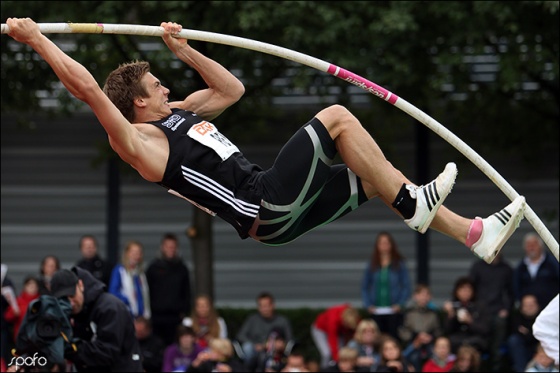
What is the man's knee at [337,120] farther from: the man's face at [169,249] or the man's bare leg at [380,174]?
the man's face at [169,249]

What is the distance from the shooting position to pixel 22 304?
1316 centimetres

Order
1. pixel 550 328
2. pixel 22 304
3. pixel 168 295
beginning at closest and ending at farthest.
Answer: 1. pixel 550 328
2. pixel 22 304
3. pixel 168 295

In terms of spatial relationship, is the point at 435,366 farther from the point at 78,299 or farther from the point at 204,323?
the point at 78,299

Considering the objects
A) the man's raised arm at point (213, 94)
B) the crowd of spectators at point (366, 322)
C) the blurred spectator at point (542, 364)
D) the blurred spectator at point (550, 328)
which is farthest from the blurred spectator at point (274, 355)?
the man's raised arm at point (213, 94)

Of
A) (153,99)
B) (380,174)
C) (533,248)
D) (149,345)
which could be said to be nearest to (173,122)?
(153,99)

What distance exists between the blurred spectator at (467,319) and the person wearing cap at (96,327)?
4.36m

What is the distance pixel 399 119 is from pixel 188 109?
25.4 ft

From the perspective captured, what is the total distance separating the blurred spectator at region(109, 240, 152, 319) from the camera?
13047 mm

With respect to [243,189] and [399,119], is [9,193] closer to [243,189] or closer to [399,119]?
[399,119]

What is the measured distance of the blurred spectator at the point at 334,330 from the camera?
12930mm

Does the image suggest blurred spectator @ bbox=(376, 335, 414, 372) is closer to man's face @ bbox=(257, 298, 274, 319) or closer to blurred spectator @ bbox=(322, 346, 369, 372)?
blurred spectator @ bbox=(322, 346, 369, 372)

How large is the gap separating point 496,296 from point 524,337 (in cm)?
62

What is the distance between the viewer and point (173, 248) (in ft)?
44.9

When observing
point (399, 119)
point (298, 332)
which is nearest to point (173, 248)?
point (298, 332)
